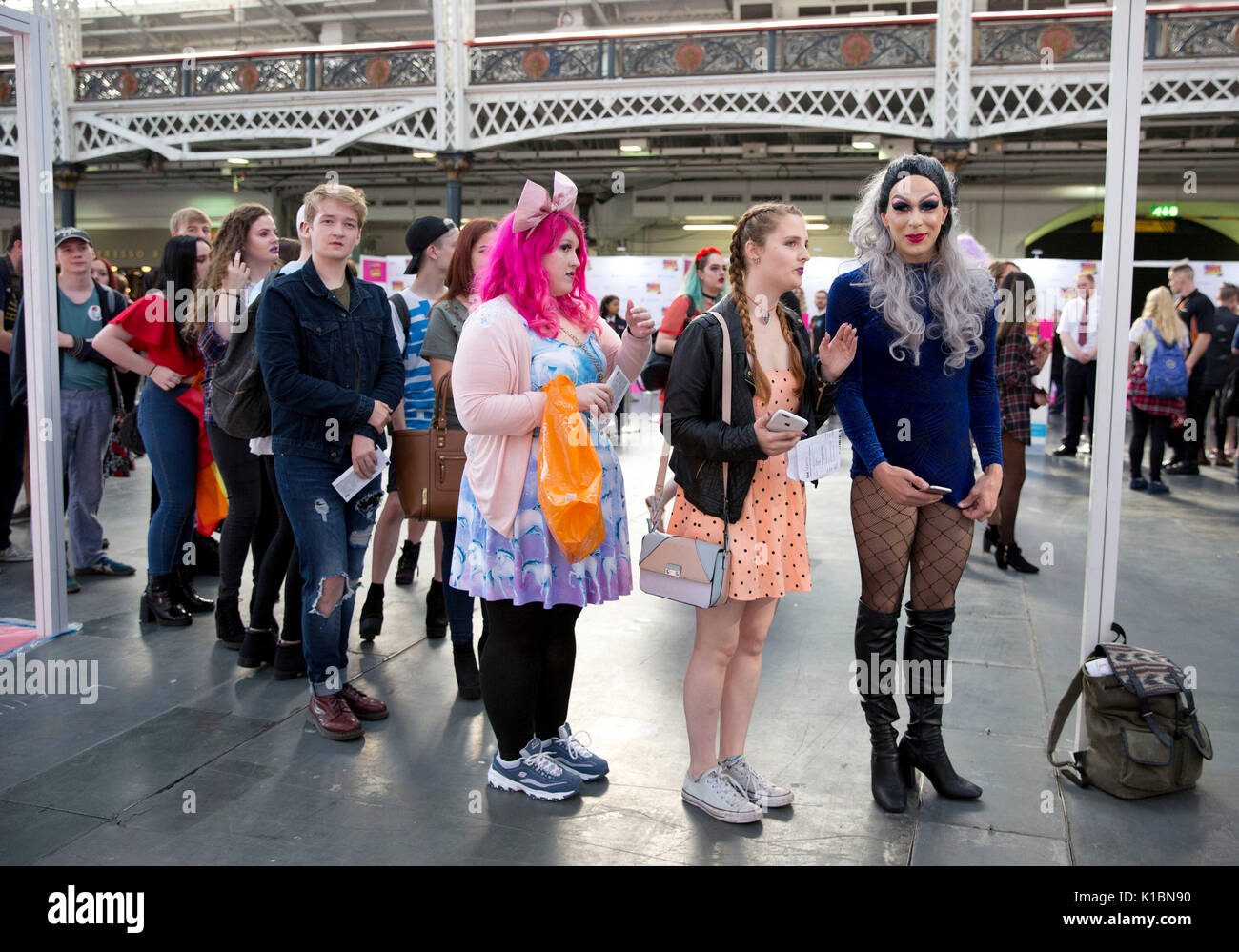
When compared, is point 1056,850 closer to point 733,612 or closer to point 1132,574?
point 733,612

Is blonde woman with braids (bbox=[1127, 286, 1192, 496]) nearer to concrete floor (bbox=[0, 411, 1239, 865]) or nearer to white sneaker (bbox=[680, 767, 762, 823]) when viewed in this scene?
concrete floor (bbox=[0, 411, 1239, 865])

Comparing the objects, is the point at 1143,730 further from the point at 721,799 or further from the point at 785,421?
the point at 785,421

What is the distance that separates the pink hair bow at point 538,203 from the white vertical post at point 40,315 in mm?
2535

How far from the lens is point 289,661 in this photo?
3869 mm

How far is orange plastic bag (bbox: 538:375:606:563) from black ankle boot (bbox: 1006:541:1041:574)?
12.8 ft

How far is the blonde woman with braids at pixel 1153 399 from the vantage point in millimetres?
8422

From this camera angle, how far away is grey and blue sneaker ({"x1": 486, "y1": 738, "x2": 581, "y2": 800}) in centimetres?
283

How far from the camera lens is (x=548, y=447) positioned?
2.55 meters

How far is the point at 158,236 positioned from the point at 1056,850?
86.0ft

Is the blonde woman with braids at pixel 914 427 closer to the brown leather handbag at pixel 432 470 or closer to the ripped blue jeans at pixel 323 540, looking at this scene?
the brown leather handbag at pixel 432 470

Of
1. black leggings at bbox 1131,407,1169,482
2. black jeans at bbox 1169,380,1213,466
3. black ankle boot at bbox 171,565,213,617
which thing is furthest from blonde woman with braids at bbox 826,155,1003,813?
black jeans at bbox 1169,380,1213,466

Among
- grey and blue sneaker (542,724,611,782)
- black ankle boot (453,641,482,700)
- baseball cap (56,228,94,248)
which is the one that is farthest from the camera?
baseball cap (56,228,94,248)

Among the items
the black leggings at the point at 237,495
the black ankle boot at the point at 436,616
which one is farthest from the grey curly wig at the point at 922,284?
the black leggings at the point at 237,495
